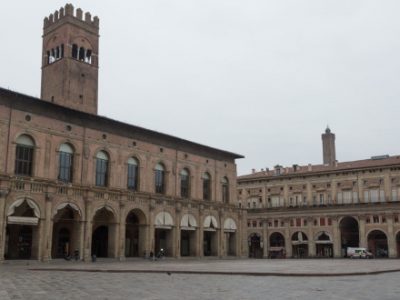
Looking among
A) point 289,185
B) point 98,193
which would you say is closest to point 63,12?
point 98,193

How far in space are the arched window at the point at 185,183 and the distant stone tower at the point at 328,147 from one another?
1546 inches

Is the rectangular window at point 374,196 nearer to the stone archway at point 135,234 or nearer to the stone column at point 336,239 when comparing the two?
the stone column at point 336,239

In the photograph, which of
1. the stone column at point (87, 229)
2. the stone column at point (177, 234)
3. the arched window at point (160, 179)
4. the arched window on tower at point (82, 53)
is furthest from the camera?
the arched window on tower at point (82, 53)

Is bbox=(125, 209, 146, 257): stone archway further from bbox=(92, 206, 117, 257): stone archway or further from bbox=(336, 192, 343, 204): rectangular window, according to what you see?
bbox=(336, 192, 343, 204): rectangular window

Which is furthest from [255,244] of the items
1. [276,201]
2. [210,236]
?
[210,236]

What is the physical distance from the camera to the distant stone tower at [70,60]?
49.6 m

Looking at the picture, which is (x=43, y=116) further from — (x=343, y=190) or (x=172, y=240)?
(x=343, y=190)

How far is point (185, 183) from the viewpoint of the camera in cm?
5275

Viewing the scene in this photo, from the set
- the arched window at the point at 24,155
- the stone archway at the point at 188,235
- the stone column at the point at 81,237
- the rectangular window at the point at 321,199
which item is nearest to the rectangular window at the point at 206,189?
the stone archway at the point at 188,235

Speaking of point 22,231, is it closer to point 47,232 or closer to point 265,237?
point 47,232

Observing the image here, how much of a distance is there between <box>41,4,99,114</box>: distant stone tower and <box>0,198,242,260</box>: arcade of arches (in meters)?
12.2

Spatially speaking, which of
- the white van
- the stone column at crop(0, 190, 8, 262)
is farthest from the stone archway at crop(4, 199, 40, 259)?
the white van

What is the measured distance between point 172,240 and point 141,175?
23.8 ft

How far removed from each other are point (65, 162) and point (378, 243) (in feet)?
159
